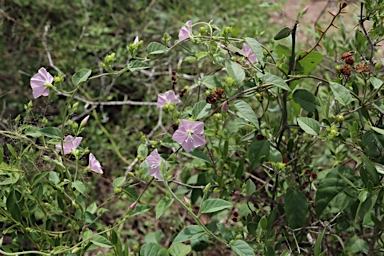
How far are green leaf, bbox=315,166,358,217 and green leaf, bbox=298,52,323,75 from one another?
27 cm

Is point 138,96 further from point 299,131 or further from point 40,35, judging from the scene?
point 299,131

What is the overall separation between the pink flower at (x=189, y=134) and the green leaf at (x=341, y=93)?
0.32m

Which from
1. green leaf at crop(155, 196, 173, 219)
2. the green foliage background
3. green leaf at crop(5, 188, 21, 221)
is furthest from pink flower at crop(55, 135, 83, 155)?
green leaf at crop(155, 196, 173, 219)

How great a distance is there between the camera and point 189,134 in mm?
1173

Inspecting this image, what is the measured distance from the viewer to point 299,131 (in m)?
1.48

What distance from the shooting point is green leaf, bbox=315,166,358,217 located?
120cm

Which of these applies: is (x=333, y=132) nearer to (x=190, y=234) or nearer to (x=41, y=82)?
(x=190, y=234)

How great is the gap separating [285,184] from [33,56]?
69.5 inches

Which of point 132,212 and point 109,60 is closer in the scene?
point 109,60

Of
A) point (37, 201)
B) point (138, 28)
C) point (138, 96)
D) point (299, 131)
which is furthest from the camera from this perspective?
point (138, 28)

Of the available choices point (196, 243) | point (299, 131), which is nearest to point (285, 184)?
point (299, 131)

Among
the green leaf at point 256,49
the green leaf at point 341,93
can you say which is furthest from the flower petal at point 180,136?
→ the green leaf at point 341,93

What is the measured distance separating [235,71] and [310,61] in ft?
0.67

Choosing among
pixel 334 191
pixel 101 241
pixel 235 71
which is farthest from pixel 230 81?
pixel 101 241
